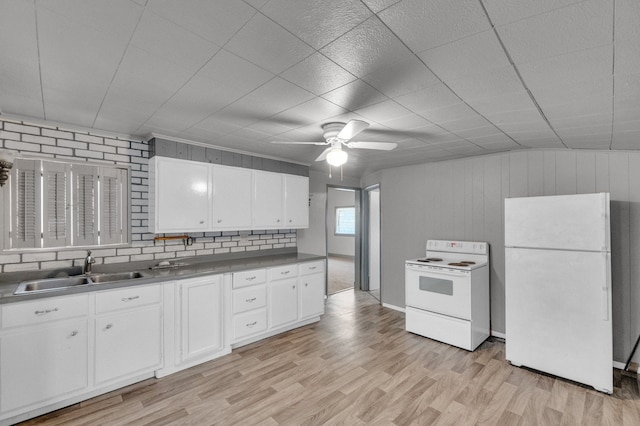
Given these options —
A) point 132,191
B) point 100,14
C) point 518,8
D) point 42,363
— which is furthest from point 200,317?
point 518,8

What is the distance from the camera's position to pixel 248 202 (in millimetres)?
3936

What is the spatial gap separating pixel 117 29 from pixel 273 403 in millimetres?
2661

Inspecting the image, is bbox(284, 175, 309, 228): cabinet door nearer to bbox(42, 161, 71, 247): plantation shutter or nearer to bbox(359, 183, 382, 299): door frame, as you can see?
bbox(359, 183, 382, 299): door frame

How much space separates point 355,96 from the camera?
2133mm

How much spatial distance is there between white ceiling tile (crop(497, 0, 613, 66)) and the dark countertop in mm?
3026

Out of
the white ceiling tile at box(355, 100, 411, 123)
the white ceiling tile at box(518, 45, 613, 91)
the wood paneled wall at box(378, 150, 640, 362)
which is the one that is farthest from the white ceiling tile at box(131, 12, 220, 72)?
the wood paneled wall at box(378, 150, 640, 362)

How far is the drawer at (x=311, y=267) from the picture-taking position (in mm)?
4047

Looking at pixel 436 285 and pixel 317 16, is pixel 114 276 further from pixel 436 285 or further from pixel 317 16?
pixel 436 285

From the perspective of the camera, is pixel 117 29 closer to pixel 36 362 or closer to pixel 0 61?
pixel 0 61

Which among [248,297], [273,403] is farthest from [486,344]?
[248,297]

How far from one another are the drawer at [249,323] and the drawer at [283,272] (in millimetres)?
415

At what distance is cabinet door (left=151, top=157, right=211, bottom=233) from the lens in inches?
126

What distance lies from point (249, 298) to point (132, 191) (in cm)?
173

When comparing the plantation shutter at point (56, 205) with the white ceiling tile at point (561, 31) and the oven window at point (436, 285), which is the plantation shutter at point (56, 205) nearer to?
the white ceiling tile at point (561, 31)
